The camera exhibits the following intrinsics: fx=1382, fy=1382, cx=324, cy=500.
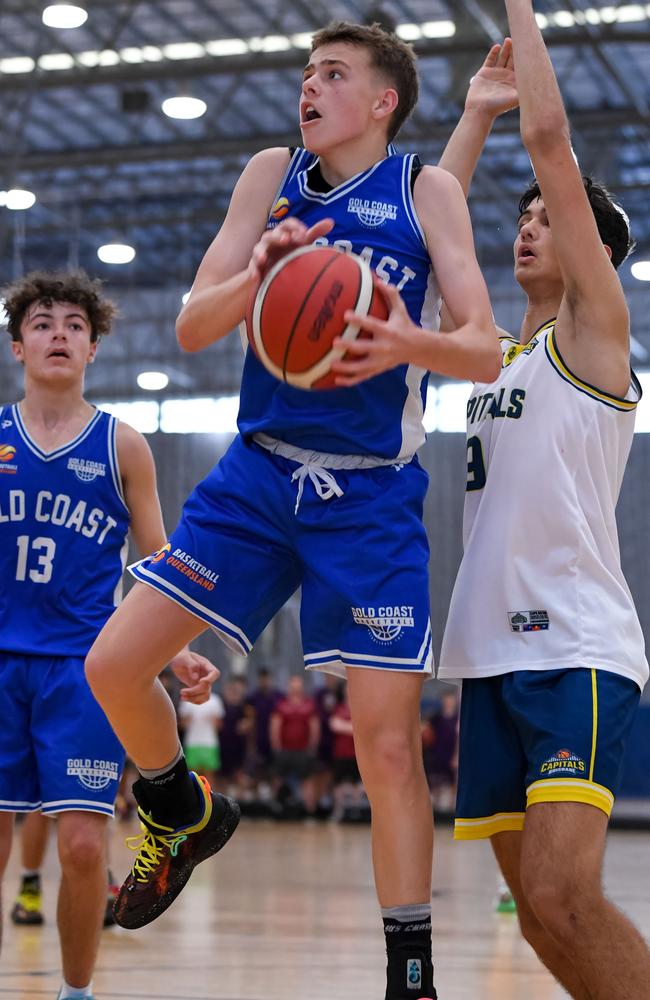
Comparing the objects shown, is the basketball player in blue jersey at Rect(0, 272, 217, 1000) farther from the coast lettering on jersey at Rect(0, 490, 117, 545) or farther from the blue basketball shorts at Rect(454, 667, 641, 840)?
A: the blue basketball shorts at Rect(454, 667, 641, 840)

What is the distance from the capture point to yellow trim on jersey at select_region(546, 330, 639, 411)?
3.60 m

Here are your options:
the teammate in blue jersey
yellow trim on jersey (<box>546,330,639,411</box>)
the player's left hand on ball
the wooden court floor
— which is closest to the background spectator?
the wooden court floor

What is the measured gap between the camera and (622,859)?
13031mm

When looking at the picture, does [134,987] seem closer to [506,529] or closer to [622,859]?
[506,529]

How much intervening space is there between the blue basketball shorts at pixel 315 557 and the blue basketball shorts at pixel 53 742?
4.07ft

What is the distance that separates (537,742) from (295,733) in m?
13.9

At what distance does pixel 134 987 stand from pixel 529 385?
2.92 m

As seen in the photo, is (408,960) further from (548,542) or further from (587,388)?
(587,388)

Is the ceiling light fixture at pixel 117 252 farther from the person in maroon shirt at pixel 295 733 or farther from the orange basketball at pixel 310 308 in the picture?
the orange basketball at pixel 310 308

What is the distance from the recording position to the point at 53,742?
461cm

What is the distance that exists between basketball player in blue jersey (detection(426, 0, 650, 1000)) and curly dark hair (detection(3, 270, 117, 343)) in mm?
1975

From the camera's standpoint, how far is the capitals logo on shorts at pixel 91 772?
15.0ft

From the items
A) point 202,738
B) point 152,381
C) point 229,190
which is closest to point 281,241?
point 202,738

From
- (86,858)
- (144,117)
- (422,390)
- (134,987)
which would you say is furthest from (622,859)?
(144,117)
